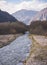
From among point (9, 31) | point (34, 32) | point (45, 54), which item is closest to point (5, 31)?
point (9, 31)

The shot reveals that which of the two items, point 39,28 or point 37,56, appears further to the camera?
point 39,28

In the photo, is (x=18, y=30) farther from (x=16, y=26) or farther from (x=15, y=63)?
(x=15, y=63)

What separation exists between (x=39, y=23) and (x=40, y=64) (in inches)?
2277

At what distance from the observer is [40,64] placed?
2264cm

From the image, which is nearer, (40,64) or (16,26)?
(40,64)

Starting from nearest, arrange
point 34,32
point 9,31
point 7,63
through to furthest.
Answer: point 7,63 < point 34,32 < point 9,31

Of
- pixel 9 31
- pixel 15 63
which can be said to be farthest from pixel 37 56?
pixel 9 31

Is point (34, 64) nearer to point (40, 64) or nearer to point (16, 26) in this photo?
point (40, 64)

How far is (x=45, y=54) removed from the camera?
2677cm

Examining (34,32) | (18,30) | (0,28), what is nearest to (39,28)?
(34,32)

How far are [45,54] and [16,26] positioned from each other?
60321 mm

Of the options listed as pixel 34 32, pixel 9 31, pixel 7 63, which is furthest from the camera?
pixel 9 31

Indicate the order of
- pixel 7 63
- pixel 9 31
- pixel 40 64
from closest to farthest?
pixel 40 64, pixel 7 63, pixel 9 31

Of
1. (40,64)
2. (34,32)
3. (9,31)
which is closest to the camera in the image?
(40,64)
